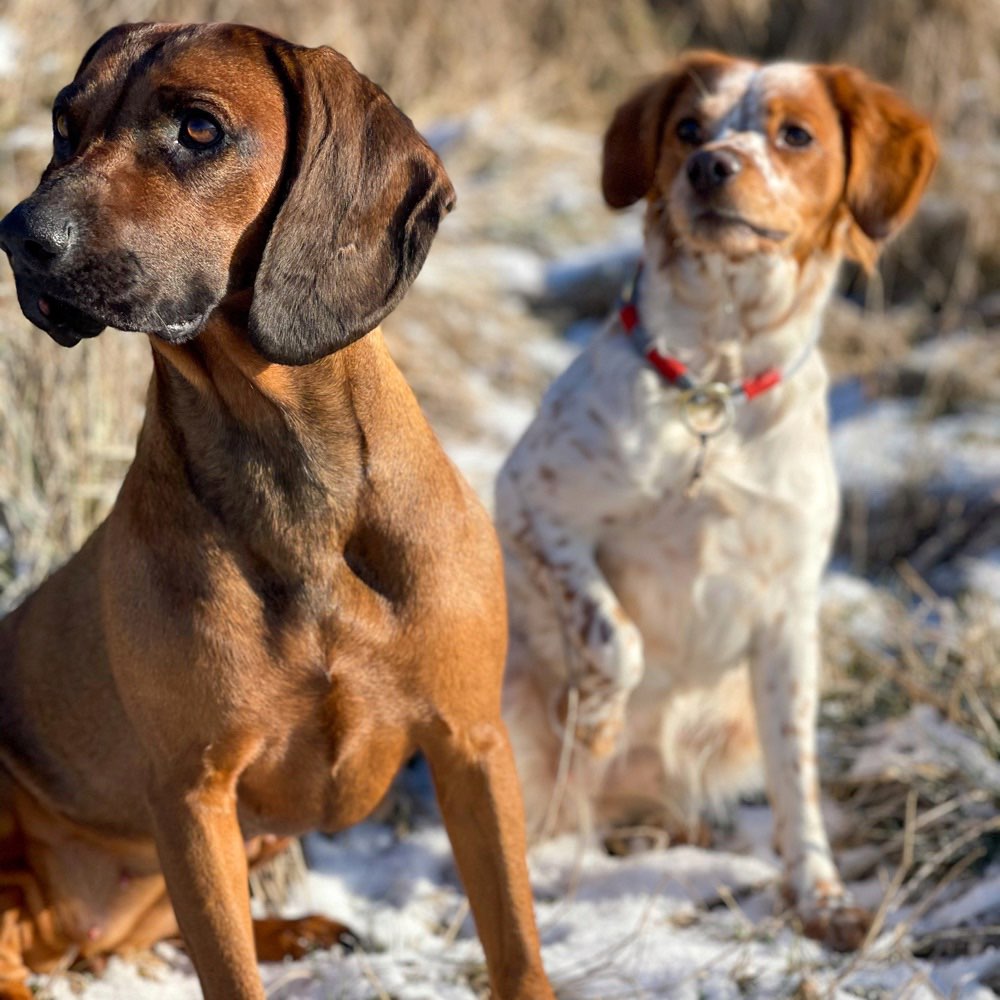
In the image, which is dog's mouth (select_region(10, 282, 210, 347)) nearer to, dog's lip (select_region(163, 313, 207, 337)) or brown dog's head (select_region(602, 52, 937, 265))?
dog's lip (select_region(163, 313, 207, 337))

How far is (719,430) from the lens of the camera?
3.35m

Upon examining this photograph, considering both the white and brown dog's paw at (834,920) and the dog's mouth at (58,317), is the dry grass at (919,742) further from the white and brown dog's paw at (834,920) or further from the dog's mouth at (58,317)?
the dog's mouth at (58,317)

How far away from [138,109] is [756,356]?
173cm

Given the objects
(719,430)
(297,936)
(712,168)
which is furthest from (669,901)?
(712,168)

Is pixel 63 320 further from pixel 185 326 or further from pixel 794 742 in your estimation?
pixel 794 742

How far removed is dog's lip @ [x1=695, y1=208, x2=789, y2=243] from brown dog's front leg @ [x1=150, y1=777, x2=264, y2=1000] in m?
1.61

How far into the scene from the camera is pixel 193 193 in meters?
2.08

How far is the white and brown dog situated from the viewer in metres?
3.35

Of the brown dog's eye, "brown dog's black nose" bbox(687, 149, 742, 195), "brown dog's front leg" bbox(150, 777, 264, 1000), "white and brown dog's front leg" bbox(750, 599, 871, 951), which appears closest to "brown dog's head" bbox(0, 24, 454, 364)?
the brown dog's eye

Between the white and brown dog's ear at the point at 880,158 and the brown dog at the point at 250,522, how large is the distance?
1.40m

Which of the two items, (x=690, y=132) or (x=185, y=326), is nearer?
(x=185, y=326)

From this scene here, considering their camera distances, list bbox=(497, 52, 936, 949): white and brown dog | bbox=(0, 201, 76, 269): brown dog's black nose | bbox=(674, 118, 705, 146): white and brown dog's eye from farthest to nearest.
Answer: bbox=(674, 118, 705, 146): white and brown dog's eye
bbox=(497, 52, 936, 949): white and brown dog
bbox=(0, 201, 76, 269): brown dog's black nose

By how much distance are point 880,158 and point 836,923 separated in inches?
67.1

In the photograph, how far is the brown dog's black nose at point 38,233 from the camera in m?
1.98
